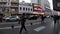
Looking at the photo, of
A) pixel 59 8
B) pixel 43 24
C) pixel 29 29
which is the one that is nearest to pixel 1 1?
pixel 29 29

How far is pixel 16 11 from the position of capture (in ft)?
6.25

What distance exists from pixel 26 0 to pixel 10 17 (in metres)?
0.32

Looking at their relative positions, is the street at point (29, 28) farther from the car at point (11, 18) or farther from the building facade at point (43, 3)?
the building facade at point (43, 3)

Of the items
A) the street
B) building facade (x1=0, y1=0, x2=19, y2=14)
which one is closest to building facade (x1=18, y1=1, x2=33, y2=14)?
building facade (x1=0, y1=0, x2=19, y2=14)

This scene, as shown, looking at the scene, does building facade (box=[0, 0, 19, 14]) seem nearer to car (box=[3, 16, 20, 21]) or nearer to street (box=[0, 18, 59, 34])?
car (box=[3, 16, 20, 21])

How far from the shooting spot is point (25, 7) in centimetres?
190

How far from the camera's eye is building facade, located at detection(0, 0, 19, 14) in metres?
1.91

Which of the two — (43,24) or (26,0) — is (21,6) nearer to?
(26,0)

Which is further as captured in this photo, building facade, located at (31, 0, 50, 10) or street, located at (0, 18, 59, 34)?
street, located at (0, 18, 59, 34)

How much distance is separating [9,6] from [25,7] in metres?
0.24

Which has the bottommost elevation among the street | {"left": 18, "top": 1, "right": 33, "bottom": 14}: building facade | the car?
the street

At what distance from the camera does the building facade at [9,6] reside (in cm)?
191

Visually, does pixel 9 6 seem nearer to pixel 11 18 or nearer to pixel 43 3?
pixel 11 18

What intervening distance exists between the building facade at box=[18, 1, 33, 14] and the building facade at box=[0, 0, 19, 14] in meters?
0.06
